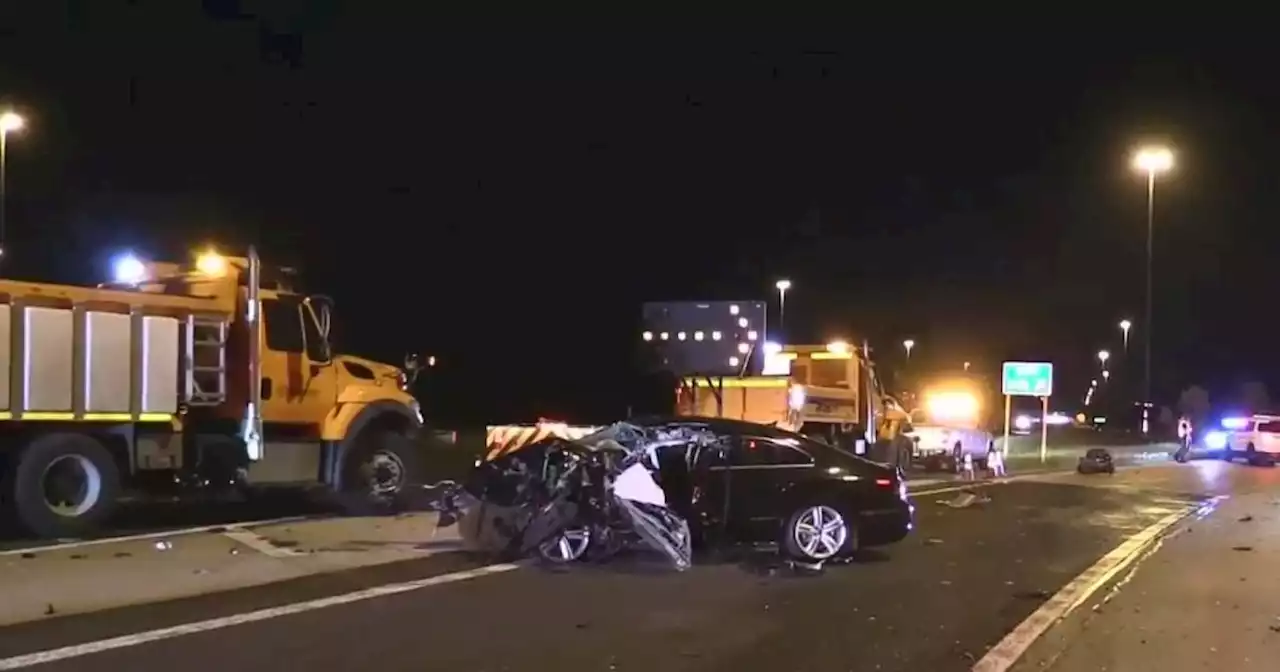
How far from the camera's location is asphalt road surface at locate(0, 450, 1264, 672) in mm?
9445

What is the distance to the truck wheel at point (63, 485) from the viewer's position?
15555 mm

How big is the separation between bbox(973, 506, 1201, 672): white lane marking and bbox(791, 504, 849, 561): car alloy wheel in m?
2.19

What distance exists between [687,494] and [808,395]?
1324cm

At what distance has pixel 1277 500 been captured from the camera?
26.0 m

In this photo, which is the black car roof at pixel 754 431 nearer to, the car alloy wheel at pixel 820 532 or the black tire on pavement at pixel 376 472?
the car alloy wheel at pixel 820 532

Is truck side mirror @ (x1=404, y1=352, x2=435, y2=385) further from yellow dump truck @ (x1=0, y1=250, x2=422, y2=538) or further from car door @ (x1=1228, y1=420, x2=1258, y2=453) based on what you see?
car door @ (x1=1228, y1=420, x2=1258, y2=453)

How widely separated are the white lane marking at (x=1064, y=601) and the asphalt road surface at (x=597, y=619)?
7 cm

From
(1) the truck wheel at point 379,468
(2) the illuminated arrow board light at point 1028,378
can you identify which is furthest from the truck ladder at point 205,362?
(2) the illuminated arrow board light at point 1028,378

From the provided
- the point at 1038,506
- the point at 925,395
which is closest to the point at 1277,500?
the point at 1038,506

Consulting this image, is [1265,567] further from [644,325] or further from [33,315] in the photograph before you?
[644,325]

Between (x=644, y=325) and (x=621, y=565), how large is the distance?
15293 millimetres

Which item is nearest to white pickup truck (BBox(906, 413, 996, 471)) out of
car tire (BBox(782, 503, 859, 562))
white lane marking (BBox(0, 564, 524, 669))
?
car tire (BBox(782, 503, 859, 562))

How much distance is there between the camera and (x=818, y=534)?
565 inches

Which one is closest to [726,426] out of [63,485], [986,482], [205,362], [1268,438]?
[205,362]
